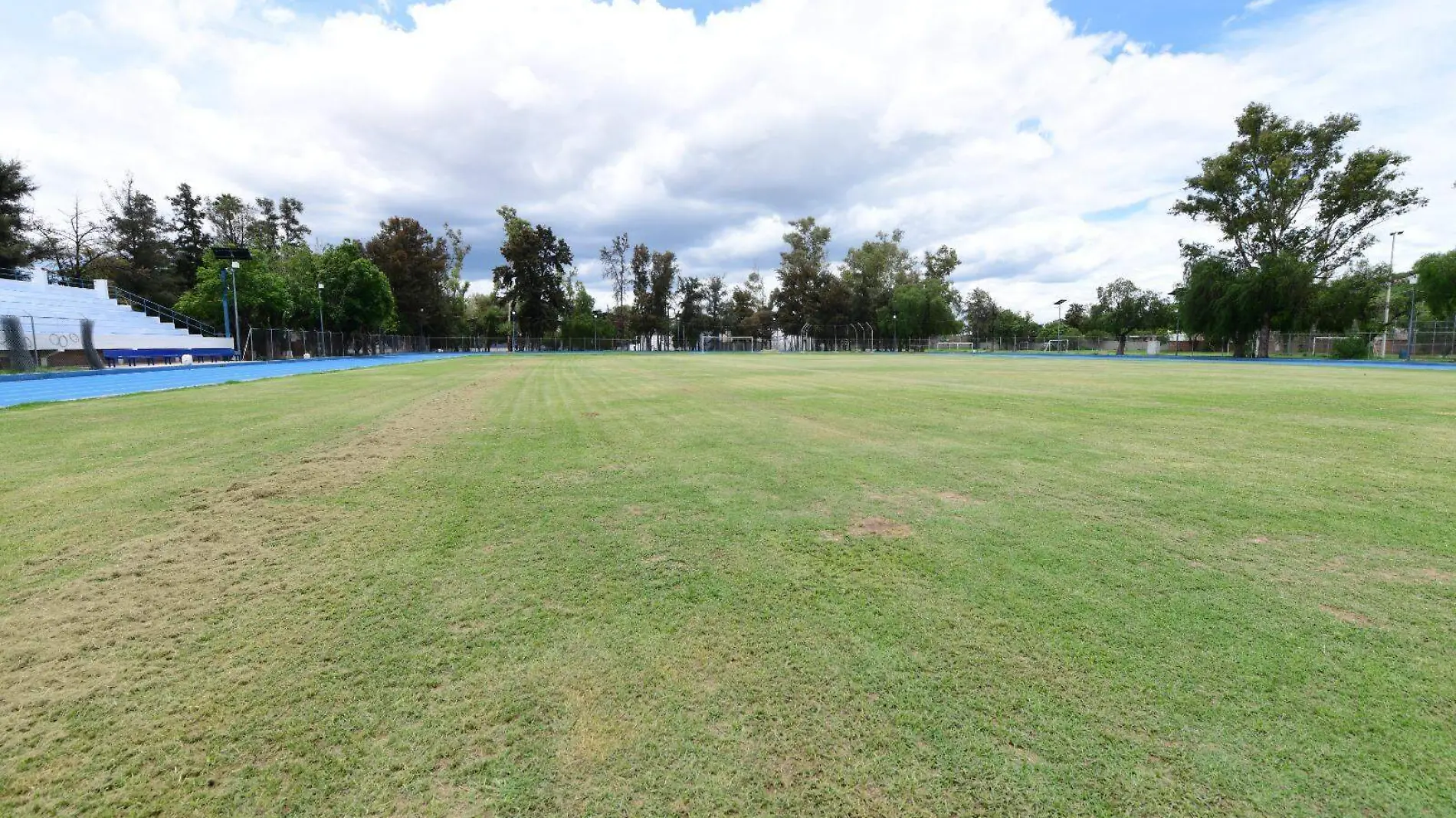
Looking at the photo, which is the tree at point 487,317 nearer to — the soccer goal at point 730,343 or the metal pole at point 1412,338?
the soccer goal at point 730,343

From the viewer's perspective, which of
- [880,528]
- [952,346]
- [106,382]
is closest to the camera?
[880,528]

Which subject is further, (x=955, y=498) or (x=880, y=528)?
(x=955, y=498)

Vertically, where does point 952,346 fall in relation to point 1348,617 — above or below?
above

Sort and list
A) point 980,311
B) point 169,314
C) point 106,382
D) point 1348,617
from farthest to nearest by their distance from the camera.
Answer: point 980,311 < point 169,314 < point 106,382 < point 1348,617

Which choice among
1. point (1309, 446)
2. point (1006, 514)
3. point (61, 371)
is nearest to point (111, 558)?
point (1006, 514)

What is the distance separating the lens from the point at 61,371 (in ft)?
67.5

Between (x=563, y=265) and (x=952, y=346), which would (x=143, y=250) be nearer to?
(x=563, y=265)

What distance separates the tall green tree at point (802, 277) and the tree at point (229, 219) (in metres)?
63.9

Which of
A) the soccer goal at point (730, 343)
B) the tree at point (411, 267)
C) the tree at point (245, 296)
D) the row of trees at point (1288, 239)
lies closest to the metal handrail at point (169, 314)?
the tree at point (245, 296)

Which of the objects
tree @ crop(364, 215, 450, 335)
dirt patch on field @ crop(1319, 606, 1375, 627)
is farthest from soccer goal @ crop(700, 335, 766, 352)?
dirt patch on field @ crop(1319, 606, 1375, 627)

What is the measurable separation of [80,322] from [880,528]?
33.4 meters

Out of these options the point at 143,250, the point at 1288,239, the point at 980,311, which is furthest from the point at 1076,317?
the point at 143,250

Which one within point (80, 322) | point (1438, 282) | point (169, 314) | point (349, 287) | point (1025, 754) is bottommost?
point (1025, 754)

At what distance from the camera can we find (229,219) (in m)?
61.8
